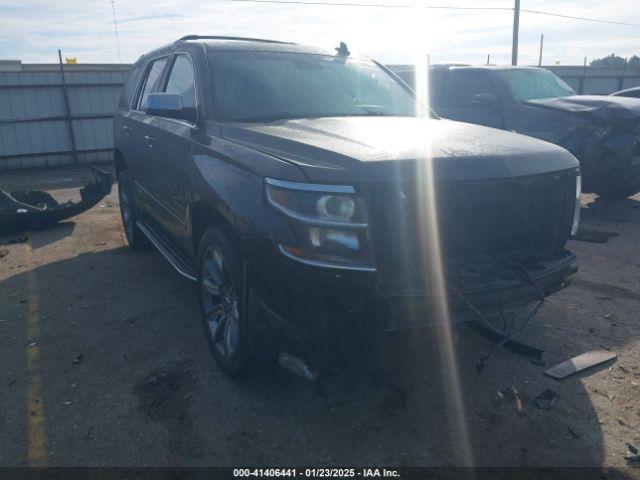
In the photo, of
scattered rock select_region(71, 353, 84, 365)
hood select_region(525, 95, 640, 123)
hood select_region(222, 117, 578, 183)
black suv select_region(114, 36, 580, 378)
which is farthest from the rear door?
scattered rock select_region(71, 353, 84, 365)

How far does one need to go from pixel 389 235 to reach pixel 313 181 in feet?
1.42

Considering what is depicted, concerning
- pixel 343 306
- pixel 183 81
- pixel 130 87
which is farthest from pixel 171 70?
pixel 343 306

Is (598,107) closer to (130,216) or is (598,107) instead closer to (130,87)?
Answer: (130,87)

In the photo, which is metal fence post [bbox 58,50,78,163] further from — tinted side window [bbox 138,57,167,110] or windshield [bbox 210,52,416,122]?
windshield [bbox 210,52,416,122]

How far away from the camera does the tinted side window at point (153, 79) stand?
15.9ft

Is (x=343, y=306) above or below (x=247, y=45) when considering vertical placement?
below

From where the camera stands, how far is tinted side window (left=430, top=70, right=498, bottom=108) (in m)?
8.75

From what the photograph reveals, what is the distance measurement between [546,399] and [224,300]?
6.43 feet

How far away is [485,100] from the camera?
809 cm

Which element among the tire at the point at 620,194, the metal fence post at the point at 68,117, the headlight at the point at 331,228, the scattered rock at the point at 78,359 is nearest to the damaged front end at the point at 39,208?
the scattered rock at the point at 78,359

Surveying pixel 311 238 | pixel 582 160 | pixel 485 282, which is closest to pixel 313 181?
pixel 311 238

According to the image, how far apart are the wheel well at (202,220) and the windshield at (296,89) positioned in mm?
611

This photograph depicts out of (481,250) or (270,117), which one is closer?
(481,250)

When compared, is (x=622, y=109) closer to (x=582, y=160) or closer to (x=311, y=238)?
(x=582, y=160)
